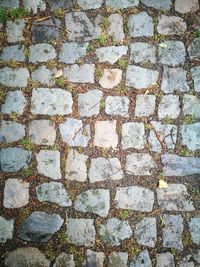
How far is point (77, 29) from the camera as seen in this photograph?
3.90m

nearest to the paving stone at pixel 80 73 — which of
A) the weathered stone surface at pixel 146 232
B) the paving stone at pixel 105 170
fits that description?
the paving stone at pixel 105 170

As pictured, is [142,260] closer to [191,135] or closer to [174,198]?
[174,198]

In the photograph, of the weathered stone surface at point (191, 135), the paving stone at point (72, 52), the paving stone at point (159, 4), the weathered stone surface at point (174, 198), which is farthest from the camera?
the paving stone at point (159, 4)

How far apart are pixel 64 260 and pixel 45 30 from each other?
2344 mm

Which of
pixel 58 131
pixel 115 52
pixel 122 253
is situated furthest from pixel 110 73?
pixel 122 253

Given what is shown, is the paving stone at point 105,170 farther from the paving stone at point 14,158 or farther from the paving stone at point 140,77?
the paving stone at point 140,77

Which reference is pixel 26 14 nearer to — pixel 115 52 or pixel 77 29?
pixel 77 29

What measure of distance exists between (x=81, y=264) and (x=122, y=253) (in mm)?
394

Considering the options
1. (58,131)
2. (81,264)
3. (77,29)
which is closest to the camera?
(81,264)

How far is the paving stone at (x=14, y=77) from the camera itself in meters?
3.76

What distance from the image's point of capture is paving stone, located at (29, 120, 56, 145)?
3.63 metres

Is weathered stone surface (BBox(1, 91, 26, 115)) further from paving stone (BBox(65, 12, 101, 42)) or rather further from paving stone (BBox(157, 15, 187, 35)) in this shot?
paving stone (BBox(157, 15, 187, 35))

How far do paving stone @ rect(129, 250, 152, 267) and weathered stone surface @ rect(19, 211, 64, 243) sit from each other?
0.77 metres

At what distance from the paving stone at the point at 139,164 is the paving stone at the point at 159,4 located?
1609 mm
